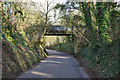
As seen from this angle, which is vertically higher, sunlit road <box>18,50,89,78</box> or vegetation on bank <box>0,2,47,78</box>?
vegetation on bank <box>0,2,47,78</box>

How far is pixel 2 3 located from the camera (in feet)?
47.8

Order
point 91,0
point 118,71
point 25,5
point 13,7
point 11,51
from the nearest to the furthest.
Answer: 1. point 118,71
2. point 11,51
3. point 91,0
4. point 13,7
5. point 25,5

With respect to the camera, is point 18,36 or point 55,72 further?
point 18,36

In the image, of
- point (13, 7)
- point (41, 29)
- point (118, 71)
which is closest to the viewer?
point (118, 71)

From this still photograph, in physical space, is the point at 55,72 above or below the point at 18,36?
below

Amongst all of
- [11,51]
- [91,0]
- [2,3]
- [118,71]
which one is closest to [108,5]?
[91,0]

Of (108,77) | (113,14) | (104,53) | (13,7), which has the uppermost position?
(13,7)

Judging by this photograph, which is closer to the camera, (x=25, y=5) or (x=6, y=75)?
(x=6, y=75)

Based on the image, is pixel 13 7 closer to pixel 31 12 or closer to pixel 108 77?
pixel 31 12

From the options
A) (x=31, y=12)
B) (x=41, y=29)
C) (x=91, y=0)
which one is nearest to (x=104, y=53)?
(x=91, y=0)

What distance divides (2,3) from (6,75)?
8099 mm

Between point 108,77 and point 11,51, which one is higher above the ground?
point 11,51

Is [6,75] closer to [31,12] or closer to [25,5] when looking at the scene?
[25,5]

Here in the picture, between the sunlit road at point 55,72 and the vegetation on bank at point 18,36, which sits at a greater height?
the vegetation on bank at point 18,36
